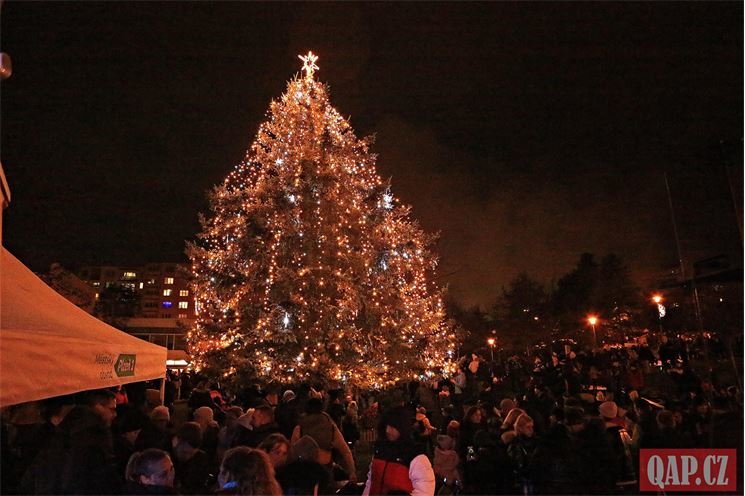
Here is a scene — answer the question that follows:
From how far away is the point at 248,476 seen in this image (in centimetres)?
352

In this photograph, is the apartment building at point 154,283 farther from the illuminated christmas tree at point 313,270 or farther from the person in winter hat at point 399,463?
the person in winter hat at point 399,463

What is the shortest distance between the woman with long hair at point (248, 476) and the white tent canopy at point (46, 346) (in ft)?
6.42

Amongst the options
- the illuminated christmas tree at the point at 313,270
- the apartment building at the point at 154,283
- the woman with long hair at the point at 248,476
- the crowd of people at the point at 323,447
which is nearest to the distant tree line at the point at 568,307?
the illuminated christmas tree at the point at 313,270

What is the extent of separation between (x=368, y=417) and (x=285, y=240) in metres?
5.84

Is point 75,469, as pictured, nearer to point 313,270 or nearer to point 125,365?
point 125,365

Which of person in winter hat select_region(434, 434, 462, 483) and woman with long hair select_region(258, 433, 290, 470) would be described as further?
person in winter hat select_region(434, 434, 462, 483)

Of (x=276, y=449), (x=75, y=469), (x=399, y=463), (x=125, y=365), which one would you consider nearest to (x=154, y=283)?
(x=125, y=365)

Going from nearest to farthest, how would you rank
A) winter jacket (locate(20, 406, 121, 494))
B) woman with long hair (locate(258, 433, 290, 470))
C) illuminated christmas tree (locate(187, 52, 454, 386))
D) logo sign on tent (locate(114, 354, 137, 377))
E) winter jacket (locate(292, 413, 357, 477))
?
winter jacket (locate(20, 406, 121, 494)) < woman with long hair (locate(258, 433, 290, 470)) < winter jacket (locate(292, 413, 357, 477)) < logo sign on tent (locate(114, 354, 137, 377)) < illuminated christmas tree (locate(187, 52, 454, 386))

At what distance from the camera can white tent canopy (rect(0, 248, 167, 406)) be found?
4.41 metres

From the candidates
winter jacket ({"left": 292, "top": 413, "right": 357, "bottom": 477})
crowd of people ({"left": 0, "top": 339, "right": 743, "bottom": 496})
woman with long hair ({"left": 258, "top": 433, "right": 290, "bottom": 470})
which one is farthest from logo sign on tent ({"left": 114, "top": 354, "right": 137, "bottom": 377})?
woman with long hair ({"left": 258, "top": 433, "right": 290, "bottom": 470})

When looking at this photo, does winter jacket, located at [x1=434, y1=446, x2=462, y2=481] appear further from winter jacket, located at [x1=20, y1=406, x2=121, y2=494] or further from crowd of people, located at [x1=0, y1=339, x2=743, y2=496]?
winter jacket, located at [x1=20, y1=406, x2=121, y2=494]

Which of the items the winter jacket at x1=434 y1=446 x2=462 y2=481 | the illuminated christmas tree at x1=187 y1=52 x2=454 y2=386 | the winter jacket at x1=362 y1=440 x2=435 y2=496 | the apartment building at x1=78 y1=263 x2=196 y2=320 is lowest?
the winter jacket at x1=434 y1=446 x2=462 y2=481

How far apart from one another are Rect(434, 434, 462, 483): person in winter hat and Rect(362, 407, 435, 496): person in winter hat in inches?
74.4

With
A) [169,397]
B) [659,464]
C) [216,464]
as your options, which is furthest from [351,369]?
[659,464]
